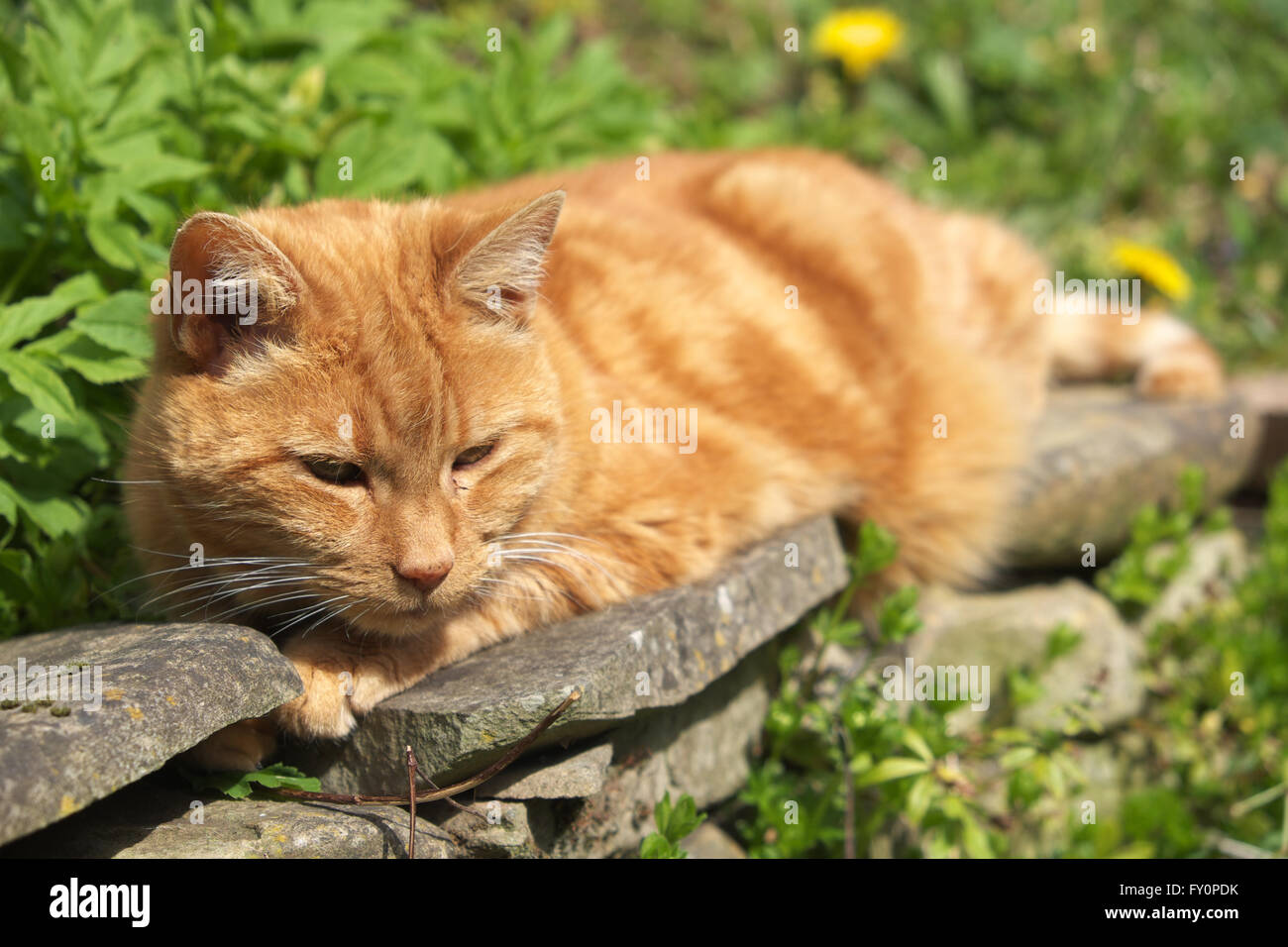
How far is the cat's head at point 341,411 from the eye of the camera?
2.08m

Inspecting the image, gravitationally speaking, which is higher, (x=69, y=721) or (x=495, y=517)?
(x=495, y=517)

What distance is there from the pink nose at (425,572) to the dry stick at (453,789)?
13.6 inches

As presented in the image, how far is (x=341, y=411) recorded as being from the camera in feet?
6.83

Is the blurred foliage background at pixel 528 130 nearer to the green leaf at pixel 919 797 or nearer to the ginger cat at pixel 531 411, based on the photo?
the green leaf at pixel 919 797

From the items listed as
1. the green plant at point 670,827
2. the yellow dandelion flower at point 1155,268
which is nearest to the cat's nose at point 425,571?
the green plant at point 670,827

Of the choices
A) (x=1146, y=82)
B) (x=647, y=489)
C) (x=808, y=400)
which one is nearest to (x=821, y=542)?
(x=808, y=400)

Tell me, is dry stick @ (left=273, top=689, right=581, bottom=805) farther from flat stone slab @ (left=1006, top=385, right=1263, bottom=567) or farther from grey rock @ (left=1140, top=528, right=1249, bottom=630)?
grey rock @ (left=1140, top=528, right=1249, bottom=630)

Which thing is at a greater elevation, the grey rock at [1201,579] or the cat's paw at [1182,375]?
the cat's paw at [1182,375]

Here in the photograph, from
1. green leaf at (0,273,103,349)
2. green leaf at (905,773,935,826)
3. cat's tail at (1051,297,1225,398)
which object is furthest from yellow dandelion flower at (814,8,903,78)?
green leaf at (0,273,103,349)

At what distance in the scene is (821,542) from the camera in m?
3.15

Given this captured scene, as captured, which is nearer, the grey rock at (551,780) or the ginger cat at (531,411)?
the ginger cat at (531,411)

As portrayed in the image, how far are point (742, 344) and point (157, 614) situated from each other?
1.68m

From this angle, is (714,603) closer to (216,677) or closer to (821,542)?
(821,542)

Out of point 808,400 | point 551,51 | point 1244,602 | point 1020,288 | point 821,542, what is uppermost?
point 551,51
